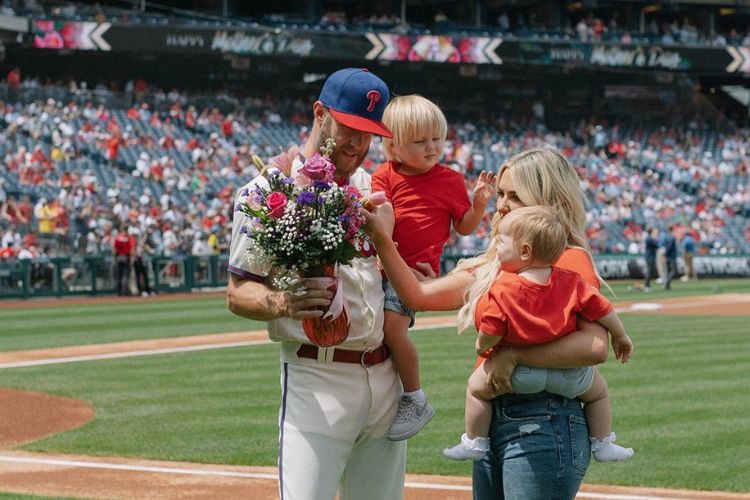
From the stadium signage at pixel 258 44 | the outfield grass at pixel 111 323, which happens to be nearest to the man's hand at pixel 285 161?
the outfield grass at pixel 111 323

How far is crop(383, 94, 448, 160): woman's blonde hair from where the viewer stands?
454 cm

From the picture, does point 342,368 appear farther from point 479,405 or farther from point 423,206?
point 423,206

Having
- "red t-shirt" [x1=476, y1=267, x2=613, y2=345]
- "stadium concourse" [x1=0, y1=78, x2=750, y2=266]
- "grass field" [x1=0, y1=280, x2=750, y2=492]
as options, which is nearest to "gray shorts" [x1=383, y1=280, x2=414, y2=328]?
"red t-shirt" [x1=476, y1=267, x2=613, y2=345]

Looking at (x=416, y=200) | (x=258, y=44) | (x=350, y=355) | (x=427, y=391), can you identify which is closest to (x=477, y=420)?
(x=350, y=355)

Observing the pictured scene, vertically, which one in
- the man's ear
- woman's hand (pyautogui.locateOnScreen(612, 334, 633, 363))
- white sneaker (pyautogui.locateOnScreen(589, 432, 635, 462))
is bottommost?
white sneaker (pyautogui.locateOnScreen(589, 432, 635, 462))

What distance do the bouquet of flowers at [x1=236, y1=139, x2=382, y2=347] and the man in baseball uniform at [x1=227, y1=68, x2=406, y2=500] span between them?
107mm

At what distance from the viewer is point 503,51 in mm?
45562

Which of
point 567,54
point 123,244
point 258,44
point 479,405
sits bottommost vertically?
point 123,244

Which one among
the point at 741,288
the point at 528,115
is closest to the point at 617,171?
the point at 528,115

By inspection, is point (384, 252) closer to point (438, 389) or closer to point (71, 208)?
point (438, 389)

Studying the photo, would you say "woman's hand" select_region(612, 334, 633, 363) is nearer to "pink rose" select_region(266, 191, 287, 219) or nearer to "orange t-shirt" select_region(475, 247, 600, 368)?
"orange t-shirt" select_region(475, 247, 600, 368)

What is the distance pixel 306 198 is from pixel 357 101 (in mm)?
472

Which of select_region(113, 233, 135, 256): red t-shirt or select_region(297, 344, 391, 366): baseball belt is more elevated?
select_region(297, 344, 391, 366): baseball belt

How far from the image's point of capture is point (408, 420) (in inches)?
166
